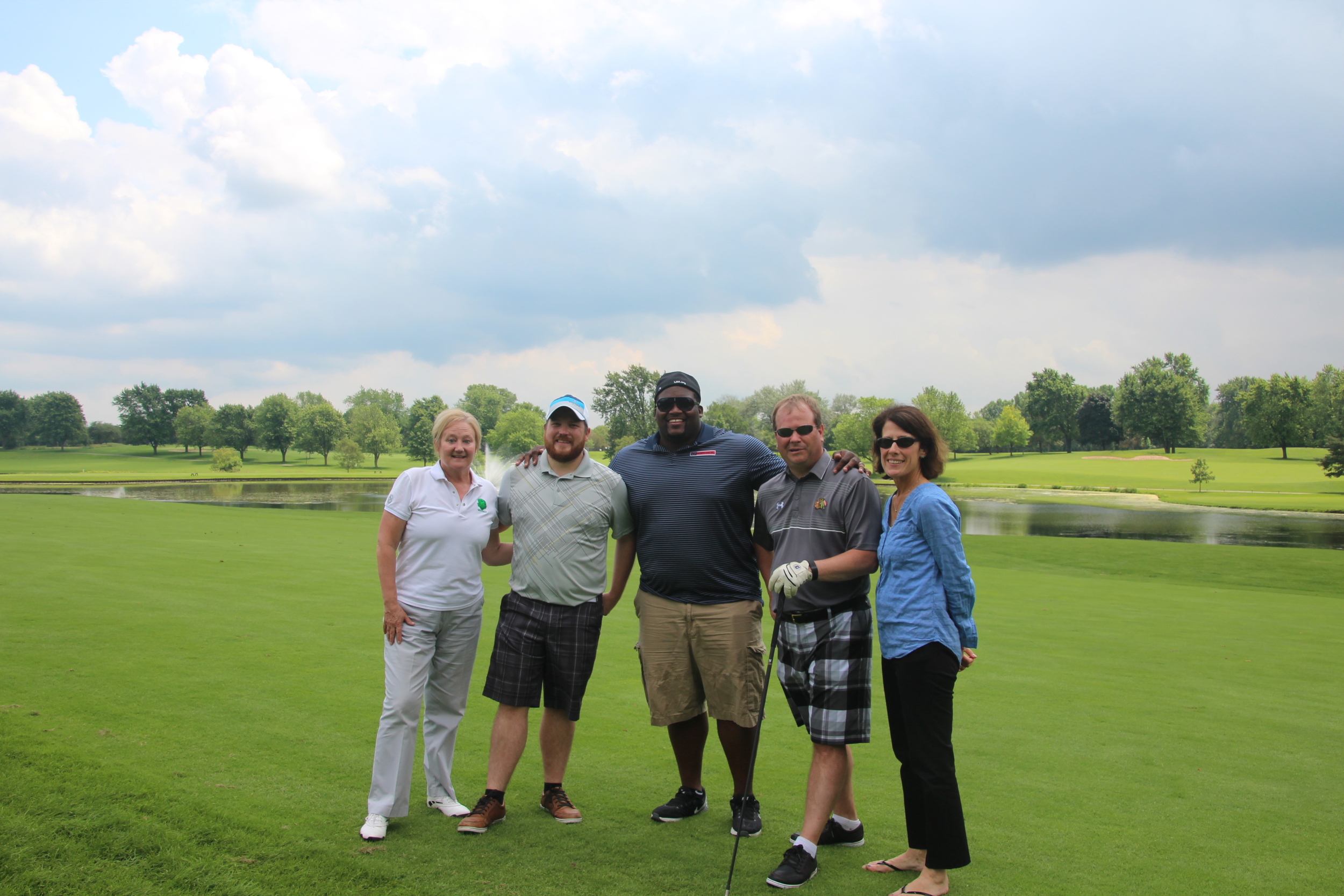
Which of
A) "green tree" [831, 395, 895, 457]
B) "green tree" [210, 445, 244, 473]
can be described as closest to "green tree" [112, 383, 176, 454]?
"green tree" [210, 445, 244, 473]

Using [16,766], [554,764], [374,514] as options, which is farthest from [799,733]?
[374,514]

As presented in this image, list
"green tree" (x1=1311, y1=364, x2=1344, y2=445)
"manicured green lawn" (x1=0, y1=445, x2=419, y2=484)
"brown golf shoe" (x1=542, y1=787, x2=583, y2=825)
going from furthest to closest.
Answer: "green tree" (x1=1311, y1=364, x2=1344, y2=445) → "manicured green lawn" (x1=0, y1=445, x2=419, y2=484) → "brown golf shoe" (x1=542, y1=787, x2=583, y2=825)

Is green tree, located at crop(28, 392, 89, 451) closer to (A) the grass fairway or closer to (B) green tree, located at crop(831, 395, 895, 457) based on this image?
(B) green tree, located at crop(831, 395, 895, 457)

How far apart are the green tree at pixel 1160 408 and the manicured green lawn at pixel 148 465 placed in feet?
308

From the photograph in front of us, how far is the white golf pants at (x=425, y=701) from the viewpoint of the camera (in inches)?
147

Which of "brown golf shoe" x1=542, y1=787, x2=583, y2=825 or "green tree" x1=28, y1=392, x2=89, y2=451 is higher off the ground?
"green tree" x1=28, y1=392, x2=89, y2=451

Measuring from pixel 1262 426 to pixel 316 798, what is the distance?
353ft

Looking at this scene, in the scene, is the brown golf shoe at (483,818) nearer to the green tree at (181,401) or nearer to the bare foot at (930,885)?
the bare foot at (930,885)

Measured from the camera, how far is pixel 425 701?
4.30 metres

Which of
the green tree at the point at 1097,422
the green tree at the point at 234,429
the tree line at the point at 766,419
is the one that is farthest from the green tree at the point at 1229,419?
the green tree at the point at 234,429

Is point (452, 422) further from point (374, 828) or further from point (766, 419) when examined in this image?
point (766, 419)

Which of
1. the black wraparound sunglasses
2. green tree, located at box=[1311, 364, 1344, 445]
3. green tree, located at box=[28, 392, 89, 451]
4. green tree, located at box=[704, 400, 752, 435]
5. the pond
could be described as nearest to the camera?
the black wraparound sunglasses

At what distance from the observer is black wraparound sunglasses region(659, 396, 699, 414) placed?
4.25 metres

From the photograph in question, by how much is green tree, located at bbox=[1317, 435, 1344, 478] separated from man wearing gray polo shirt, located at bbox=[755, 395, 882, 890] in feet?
218
